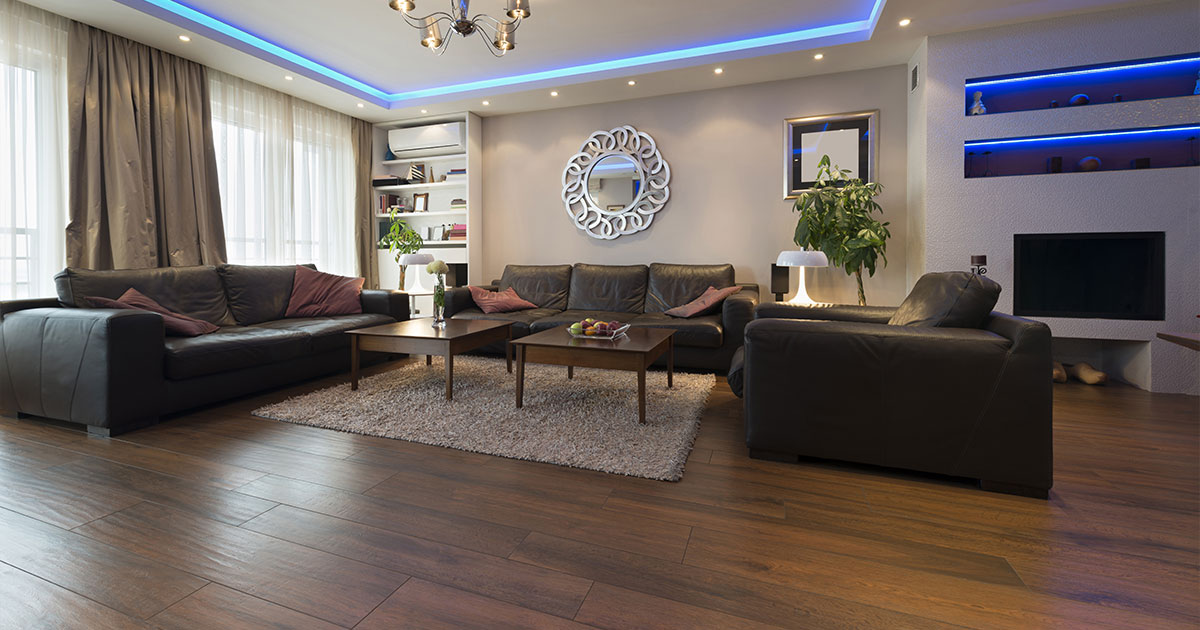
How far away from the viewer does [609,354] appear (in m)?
2.68

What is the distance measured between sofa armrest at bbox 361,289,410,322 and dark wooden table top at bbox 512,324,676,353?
1.78 metres

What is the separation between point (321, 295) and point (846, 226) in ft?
13.9

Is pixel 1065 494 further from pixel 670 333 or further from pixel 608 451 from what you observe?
pixel 670 333

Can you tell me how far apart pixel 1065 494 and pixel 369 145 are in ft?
21.1

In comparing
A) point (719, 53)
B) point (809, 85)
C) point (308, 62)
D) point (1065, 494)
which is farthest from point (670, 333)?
point (308, 62)

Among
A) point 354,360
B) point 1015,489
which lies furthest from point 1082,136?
point 354,360

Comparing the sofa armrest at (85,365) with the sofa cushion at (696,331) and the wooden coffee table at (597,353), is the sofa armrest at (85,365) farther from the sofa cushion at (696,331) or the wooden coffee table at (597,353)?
the sofa cushion at (696,331)

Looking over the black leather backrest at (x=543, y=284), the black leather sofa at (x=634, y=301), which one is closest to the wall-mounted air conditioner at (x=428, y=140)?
the black leather sofa at (x=634, y=301)

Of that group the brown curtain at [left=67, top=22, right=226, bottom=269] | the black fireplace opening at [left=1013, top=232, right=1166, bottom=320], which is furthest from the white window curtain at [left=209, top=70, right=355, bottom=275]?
the black fireplace opening at [left=1013, top=232, right=1166, bottom=320]

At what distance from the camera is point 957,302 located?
6.72ft

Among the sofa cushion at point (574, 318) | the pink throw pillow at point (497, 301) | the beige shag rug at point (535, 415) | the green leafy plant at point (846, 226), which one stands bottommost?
the beige shag rug at point (535, 415)

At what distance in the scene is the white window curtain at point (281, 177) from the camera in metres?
4.48

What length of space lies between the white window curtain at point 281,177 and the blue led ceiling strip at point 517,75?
60 centimetres

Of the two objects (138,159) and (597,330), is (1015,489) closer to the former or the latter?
(597,330)
